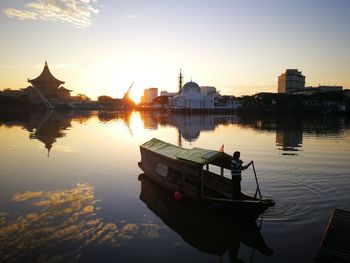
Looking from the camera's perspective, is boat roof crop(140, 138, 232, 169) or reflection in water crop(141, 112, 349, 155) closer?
boat roof crop(140, 138, 232, 169)

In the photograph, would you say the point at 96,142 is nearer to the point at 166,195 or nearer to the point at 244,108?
the point at 166,195

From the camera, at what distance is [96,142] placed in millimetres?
34531

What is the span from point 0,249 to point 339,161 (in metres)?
22.6

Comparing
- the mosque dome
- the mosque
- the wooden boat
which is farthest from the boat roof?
the mosque dome

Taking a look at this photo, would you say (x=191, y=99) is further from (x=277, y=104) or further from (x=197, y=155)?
(x=197, y=155)

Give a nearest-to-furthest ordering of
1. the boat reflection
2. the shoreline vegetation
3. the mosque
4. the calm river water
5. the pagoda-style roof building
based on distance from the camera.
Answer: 1. the calm river water
2. the boat reflection
3. the shoreline vegetation
4. the mosque
5. the pagoda-style roof building

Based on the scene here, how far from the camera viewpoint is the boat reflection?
1083 cm

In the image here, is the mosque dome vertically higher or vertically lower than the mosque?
higher

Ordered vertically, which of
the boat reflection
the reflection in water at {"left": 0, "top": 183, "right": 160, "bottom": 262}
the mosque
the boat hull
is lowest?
the boat reflection

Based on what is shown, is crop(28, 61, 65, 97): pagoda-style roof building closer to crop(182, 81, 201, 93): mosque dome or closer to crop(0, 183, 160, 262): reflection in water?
crop(182, 81, 201, 93): mosque dome

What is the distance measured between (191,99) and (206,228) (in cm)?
12352

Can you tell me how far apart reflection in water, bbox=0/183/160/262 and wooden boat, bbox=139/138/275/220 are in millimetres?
2393

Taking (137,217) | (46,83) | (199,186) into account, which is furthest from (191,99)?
(137,217)

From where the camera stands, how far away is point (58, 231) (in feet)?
37.5
